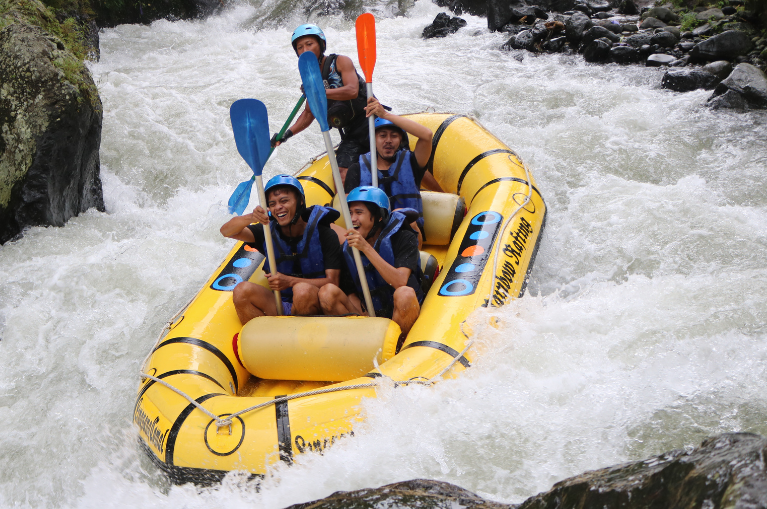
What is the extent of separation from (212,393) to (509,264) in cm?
167

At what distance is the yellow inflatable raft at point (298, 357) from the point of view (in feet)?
7.81

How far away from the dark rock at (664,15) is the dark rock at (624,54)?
1.58 metres

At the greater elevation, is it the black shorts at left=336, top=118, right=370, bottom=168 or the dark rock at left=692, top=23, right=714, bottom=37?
the black shorts at left=336, top=118, right=370, bottom=168

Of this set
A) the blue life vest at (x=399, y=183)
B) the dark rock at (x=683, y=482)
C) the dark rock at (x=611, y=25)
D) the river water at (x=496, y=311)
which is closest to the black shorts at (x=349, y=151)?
the blue life vest at (x=399, y=183)

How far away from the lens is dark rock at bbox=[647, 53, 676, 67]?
7.89 metres

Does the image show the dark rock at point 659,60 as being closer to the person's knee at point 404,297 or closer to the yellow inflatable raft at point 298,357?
the yellow inflatable raft at point 298,357

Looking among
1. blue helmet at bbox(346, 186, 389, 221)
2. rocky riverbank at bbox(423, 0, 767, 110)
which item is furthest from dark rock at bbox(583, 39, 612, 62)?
blue helmet at bbox(346, 186, 389, 221)

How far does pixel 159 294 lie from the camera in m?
4.27

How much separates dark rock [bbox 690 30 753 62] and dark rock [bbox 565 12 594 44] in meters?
1.97

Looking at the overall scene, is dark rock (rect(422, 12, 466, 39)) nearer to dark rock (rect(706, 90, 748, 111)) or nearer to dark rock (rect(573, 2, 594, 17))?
dark rock (rect(573, 2, 594, 17))

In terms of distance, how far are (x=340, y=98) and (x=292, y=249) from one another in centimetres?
145

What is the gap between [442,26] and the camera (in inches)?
436

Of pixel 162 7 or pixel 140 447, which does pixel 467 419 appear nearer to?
pixel 140 447

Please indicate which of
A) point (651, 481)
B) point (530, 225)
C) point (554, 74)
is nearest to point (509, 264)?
point (530, 225)
